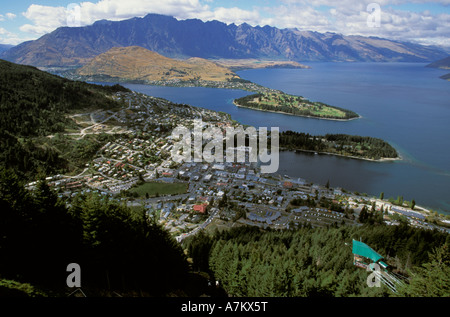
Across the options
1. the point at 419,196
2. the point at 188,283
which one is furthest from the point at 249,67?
the point at 188,283

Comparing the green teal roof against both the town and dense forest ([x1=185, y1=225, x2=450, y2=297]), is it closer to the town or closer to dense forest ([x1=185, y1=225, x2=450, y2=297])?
dense forest ([x1=185, y1=225, x2=450, y2=297])

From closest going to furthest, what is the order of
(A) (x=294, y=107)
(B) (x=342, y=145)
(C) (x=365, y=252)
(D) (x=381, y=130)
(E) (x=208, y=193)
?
(C) (x=365, y=252) < (E) (x=208, y=193) < (B) (x=342, y=145) < (D) (x=381, y=130) < (A) (x=294, y=107)

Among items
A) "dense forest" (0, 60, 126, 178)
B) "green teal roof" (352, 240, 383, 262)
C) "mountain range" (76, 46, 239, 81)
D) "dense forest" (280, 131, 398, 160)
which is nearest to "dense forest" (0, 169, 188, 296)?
"green teal roof" (352, 240, 383, 262)

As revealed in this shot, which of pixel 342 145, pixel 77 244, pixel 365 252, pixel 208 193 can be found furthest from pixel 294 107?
pixel 77 244

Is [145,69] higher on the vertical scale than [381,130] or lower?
higher

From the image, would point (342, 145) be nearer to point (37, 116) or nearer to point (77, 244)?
point (77, 244)
